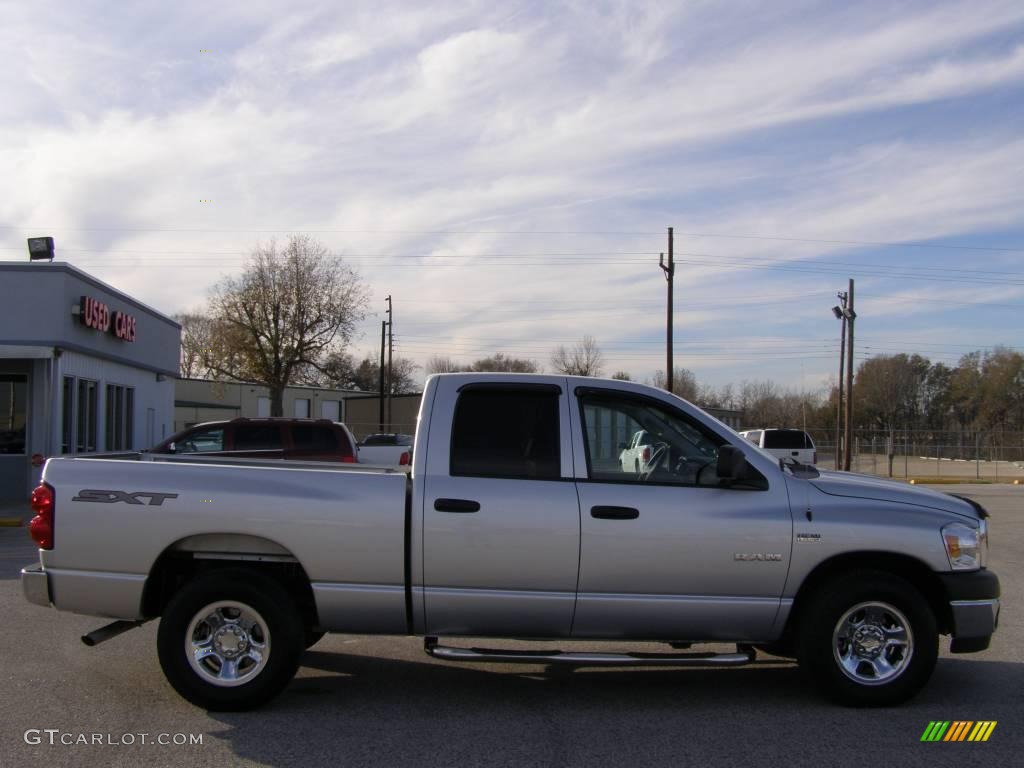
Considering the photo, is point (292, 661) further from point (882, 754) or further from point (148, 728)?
point (882, 754)

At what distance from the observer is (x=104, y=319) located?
23.0 metres

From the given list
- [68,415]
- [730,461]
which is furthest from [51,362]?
[730,461]

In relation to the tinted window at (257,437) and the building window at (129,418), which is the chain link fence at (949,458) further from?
the tinted window at (257,437)

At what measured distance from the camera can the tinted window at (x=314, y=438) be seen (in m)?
15.4

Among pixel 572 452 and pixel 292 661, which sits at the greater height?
pixel 572 452

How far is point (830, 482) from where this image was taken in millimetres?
6066

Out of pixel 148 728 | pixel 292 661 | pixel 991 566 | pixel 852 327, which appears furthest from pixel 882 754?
pixel 852 327

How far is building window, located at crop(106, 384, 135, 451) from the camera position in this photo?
25.4m

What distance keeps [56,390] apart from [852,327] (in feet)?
109

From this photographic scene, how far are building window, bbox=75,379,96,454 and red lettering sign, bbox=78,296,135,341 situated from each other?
4.75 feet

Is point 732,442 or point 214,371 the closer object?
point 732,442

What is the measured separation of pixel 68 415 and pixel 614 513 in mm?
19681

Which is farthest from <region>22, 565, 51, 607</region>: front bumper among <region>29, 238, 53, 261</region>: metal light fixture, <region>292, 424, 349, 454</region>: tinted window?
<region>29, 238, 53, 261</region>: metal light fixture

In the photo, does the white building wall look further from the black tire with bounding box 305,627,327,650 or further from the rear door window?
the black tire with bounding box 305,627,327,650
